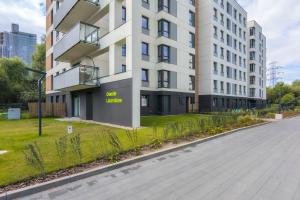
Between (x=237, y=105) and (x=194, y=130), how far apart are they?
106 feet

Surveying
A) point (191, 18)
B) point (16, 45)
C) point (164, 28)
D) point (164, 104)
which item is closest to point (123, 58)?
point (164, 28)

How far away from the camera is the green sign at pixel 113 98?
15523mm

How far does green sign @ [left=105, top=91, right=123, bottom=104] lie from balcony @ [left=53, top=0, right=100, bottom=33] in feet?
25.2

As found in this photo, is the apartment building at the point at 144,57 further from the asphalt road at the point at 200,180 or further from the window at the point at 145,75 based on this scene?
the asphalt road at the point at 200,180

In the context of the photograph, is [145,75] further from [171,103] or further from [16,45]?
[16,45]

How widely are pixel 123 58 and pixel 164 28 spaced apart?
248 inches

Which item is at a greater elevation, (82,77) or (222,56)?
(222,56)

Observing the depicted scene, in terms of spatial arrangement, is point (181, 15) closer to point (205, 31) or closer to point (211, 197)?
point (205, 31)

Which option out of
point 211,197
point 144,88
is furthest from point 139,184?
point 144,88

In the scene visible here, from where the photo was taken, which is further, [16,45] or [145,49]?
[16,45]

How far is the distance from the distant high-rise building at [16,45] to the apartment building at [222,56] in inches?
3030

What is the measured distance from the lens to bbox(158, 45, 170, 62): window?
2533cm

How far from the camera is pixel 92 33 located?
18266 mm

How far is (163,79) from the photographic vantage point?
84.2 ft
